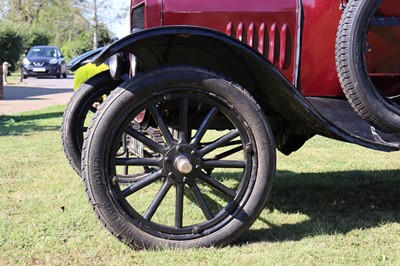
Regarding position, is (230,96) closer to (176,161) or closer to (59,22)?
(176,161)

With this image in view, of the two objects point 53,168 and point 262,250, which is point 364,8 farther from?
point 53,168

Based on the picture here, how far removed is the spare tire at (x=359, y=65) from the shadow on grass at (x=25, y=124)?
19.1ft

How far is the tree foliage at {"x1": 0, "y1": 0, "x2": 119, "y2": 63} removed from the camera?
3683cm

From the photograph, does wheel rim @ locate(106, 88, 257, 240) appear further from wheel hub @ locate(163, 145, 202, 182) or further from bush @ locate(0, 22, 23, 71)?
bush @ locate(0, 22, 23, 71)

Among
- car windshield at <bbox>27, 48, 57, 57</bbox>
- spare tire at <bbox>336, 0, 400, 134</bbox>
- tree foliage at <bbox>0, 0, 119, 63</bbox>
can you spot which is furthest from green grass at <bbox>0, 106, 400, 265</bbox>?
tree foliage at <bbox>0, 0, 119, 63</bbox>

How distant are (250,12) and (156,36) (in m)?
0.88

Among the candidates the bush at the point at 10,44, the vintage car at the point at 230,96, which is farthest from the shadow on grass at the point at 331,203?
the bush at the point at 10,44

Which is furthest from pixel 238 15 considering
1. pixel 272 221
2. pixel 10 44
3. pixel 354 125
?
pixel 10 44

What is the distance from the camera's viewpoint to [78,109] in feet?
14.0

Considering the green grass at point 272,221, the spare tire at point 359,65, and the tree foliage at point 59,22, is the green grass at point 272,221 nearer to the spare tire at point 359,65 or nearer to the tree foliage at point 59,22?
the spare tire at point 359,65

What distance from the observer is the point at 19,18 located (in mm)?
42438

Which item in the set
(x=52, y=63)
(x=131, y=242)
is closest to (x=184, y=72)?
(x=131, y=242)

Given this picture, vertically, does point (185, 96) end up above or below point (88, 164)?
above

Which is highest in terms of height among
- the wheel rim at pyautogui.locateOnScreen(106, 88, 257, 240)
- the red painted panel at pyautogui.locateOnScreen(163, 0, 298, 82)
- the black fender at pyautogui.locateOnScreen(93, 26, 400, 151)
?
the red painted panel at pyautogui.locateOnScreen(163, 0, 298, 82)
